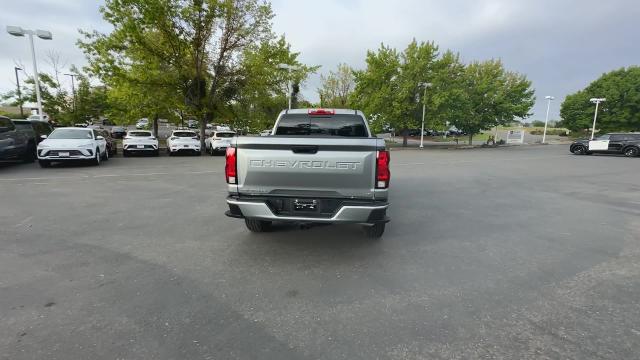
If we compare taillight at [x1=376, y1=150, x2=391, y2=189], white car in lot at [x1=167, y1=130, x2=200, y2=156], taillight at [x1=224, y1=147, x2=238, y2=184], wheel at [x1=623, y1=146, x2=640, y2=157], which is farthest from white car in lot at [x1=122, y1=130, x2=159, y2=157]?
wheel at [x1=623, y1=146, x2=640, y2=157]

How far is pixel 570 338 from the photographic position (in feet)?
8.95

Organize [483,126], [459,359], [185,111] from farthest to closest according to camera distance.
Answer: [483,126]
[185,111]
[459,359]

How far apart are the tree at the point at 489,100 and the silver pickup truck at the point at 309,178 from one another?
32.4 meters

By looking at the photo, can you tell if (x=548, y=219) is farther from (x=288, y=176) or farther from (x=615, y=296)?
(x=288, y=176)

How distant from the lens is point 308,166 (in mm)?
3984

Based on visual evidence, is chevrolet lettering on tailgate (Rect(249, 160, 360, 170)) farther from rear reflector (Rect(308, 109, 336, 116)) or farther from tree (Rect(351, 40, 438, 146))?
tree (Rect(351, 40, 438, 146))

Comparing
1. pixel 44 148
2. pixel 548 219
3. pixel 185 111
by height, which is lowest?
pixel 548 219

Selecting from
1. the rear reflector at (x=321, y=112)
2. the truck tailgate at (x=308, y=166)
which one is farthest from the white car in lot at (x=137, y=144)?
the truck tailgate at (x=308, y=166)

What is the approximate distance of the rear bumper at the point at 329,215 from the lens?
395 cm

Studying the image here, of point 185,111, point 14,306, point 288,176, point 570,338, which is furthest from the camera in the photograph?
point 185,111

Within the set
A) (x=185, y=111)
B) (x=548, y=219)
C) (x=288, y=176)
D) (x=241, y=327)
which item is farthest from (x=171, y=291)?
(x=185, y=111)

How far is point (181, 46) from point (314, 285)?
809 inches

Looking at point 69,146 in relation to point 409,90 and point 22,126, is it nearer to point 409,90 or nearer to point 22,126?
point 22,126

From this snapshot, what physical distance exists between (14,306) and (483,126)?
40619 mm
